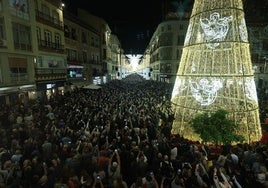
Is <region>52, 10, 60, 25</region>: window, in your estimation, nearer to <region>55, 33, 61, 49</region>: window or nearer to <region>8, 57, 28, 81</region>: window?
<region>55, 33, 61, 49</region>: window

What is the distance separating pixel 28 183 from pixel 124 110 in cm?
1125

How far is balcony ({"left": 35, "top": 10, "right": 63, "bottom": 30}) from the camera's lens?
82.3 ft

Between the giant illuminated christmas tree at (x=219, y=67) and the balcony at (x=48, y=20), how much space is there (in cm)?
1931

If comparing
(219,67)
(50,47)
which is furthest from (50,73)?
(219,67)

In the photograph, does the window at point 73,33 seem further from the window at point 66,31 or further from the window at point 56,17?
the window at point 56,17

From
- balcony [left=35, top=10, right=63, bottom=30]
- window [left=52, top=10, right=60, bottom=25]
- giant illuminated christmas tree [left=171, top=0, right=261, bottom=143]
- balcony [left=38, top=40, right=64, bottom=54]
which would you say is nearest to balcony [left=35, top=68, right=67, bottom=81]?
balcony [left=38, top=40, right=64, bottom=54]

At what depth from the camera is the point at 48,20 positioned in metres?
27.2

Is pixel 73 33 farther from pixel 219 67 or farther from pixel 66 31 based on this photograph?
pixel 219 67

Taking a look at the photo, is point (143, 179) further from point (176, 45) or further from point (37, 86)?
point (176, 45)

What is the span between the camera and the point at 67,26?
114ft

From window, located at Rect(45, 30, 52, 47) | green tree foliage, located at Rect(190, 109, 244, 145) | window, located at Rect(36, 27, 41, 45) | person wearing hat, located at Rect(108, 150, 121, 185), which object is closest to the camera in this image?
person wearing hat, located at Rect(108, 150, 121, 185)

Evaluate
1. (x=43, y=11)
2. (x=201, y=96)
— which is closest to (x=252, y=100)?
(x=201, y=96)

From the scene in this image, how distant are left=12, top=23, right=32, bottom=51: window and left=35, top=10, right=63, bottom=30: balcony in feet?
10.7

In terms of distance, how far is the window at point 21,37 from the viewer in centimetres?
2061
